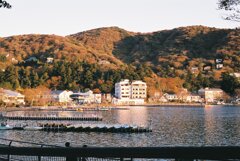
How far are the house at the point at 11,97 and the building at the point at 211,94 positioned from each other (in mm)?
71791

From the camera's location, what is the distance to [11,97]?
113000 mm

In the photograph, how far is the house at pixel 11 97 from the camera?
110 meters

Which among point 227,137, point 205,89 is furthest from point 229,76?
point 227,137

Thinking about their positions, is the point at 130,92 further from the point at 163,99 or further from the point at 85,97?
the point at 85,97

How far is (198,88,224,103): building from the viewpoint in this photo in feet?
502

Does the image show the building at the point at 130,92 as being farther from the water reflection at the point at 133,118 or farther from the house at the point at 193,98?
the water reflection at the point at 133,118

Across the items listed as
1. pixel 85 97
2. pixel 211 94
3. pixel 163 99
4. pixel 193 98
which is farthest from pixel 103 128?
pixel 193 98

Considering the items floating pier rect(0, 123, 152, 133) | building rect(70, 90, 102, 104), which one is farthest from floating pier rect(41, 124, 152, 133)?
building rect(70, 90, 102, 104)

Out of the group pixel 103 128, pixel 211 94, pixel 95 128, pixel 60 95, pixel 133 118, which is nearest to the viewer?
pixel 103 128

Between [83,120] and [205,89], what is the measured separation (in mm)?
93293

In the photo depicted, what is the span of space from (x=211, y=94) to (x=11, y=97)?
7835 cm

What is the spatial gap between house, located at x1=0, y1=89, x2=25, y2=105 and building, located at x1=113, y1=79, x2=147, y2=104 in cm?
3863

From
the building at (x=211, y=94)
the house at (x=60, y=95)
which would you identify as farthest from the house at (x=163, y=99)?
the house at (x=60, y=95)

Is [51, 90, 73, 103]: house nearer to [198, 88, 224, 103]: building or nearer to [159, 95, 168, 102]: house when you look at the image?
[159, 95, 168, 102]: house
